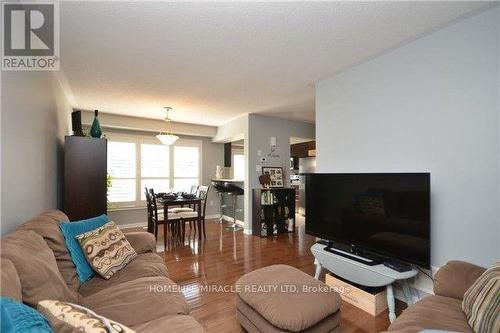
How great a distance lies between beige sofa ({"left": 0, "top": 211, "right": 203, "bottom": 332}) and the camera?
1.05 meters

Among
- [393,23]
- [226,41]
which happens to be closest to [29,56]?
[226,41]

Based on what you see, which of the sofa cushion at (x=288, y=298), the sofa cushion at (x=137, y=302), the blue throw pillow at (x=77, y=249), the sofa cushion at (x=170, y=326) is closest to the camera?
the sofa cushion at (x=170, y=326)

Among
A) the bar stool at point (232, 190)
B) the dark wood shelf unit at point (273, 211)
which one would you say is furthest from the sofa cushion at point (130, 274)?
the bar stool at point (232, 190)

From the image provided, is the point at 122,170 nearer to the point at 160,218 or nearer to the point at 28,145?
the point at 160,218

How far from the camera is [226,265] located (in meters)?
3.15

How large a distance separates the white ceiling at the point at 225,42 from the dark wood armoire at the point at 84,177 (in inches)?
34.9

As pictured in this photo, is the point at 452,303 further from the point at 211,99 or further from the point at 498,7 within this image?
the point at 211,99

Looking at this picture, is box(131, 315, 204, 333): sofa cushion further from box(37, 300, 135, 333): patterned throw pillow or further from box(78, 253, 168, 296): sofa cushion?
box(78, 253, 168, 296): sofa cushion

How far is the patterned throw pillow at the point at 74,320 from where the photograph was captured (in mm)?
747

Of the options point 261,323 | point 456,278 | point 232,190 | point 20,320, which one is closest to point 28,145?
point 20,320

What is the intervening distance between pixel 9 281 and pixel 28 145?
153cm
